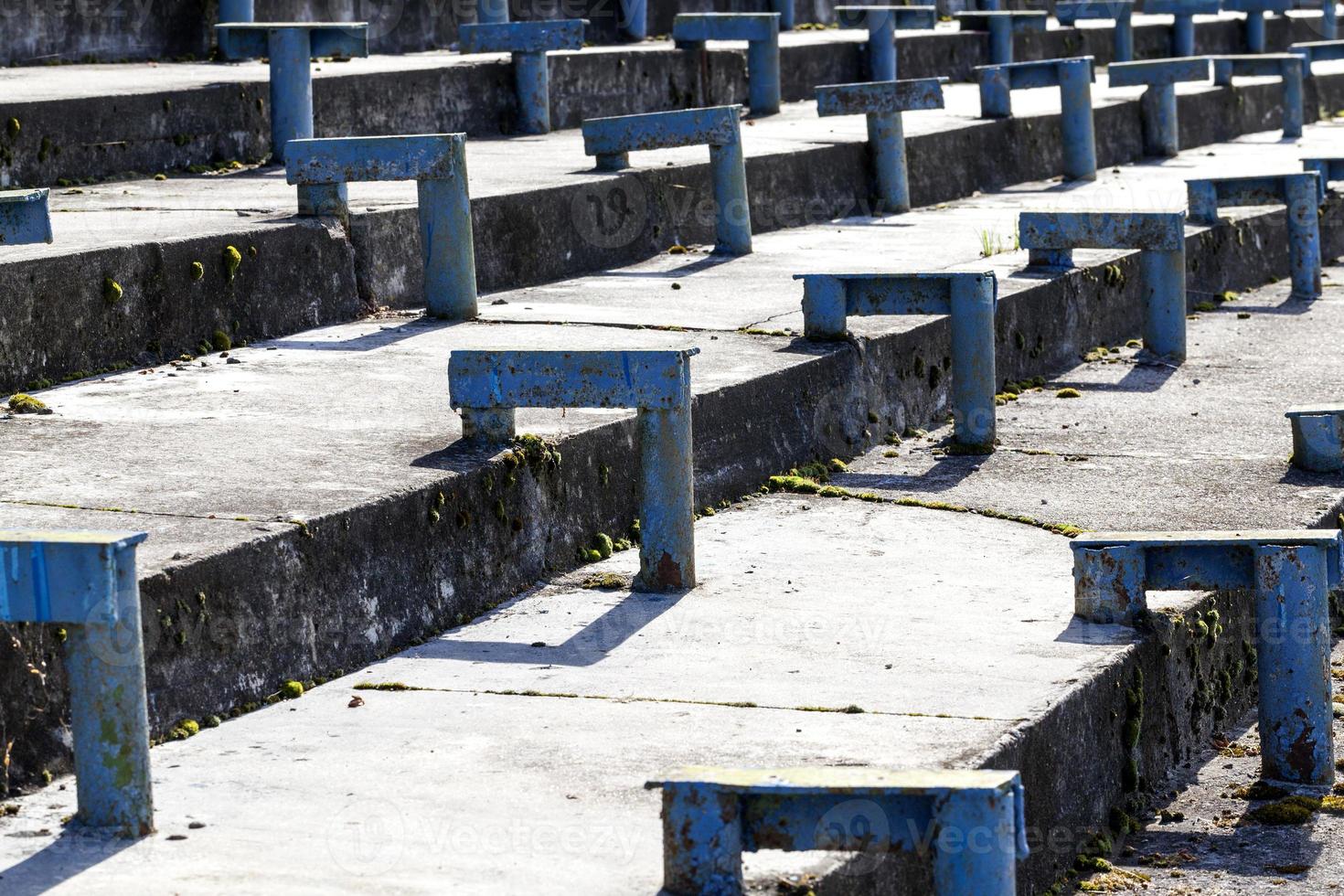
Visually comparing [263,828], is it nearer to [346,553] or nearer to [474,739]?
[474,739]

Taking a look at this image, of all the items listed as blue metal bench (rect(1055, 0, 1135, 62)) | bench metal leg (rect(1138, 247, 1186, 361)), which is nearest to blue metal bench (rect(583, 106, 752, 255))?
bench metal leg (rect(1138, 247, 1186, 361))

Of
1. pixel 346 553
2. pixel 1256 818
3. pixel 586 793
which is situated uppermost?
pixel 346 553

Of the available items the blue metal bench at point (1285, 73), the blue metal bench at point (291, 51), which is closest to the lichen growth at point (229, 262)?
the blue metal bench at point (291, 51)

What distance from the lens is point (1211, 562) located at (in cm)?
358

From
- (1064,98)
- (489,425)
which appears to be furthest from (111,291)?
(1064,98)

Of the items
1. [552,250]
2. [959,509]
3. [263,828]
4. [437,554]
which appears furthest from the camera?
[552,250]

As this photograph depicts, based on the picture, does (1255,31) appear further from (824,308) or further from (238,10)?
(824,308)

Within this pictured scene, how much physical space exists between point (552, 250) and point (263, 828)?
4.13m

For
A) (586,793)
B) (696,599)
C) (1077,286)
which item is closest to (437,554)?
(696,599)

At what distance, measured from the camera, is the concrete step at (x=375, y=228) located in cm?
477

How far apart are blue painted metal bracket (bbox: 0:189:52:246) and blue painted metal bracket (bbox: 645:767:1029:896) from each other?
180 cm

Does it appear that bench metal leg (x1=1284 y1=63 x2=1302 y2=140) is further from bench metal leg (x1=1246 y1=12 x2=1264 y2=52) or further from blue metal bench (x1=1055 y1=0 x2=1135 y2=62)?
bench metal leg (x1=1246 y1=12 x2=1264 y2=52)

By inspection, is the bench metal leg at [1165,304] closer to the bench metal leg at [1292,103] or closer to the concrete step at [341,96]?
the concrete step at [341,96]

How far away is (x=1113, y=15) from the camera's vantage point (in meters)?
12.8
